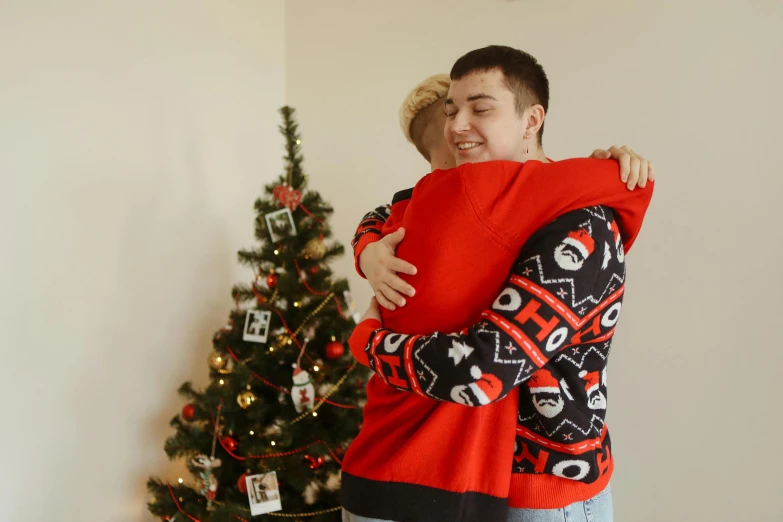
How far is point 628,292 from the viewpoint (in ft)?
6.32

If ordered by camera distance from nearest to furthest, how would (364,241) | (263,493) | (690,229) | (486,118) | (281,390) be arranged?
1. (486,118)
2. (364,241)
3. (690,229)
4. (263,493)
5. (281,390)

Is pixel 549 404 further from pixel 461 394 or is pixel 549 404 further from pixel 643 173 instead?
pixel 643 173

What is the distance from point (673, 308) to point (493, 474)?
119 cm

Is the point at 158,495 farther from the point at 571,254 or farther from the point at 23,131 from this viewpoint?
the point at 571,254

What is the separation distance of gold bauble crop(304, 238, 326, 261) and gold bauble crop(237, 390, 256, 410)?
0.53 metres

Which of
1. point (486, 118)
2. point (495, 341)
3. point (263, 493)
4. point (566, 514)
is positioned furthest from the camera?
point (263, 493)

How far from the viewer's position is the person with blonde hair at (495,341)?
0.86m

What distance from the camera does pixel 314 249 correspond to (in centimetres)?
211

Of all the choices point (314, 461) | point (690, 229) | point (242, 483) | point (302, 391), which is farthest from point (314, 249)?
point (690, 229)

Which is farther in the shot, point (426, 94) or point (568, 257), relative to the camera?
point (426, 94)

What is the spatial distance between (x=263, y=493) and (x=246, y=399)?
0.32 m

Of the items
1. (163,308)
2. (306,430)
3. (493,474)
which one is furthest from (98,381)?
(493,474)

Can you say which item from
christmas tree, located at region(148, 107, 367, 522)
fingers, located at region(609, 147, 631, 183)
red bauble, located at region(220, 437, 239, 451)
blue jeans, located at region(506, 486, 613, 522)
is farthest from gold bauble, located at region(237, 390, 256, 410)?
fingers, located at region(609, 147, 631, 183)

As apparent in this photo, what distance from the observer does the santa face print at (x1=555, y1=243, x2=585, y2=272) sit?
862 millimetres
